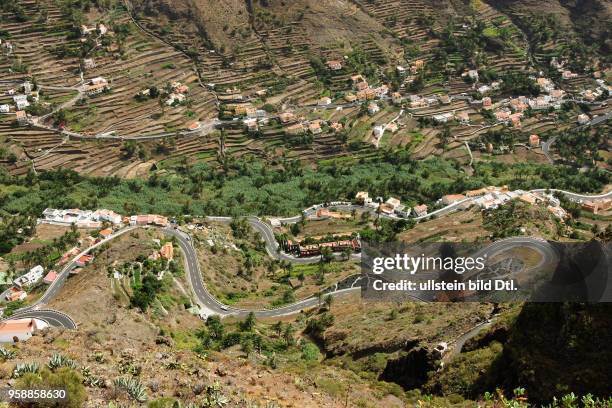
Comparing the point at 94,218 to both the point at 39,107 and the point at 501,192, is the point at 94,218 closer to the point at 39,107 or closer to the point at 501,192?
the point at 39,107

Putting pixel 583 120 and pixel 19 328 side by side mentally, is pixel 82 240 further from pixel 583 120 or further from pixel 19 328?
pixel 583 120

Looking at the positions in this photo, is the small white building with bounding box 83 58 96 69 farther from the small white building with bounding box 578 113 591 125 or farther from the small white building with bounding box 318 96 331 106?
the small white building with bounding box 578 113 591 125

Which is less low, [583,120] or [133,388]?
[133,388]

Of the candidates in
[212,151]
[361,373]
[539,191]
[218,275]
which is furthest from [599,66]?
[361,373]

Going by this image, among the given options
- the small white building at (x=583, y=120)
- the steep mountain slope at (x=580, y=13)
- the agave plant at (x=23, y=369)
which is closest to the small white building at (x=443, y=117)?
the small white building at (x=583, y=120)

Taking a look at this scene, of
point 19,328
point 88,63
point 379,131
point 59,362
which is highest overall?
point 59,362

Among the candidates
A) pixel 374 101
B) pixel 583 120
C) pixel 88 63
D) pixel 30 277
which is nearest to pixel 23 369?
pixel 30 277
